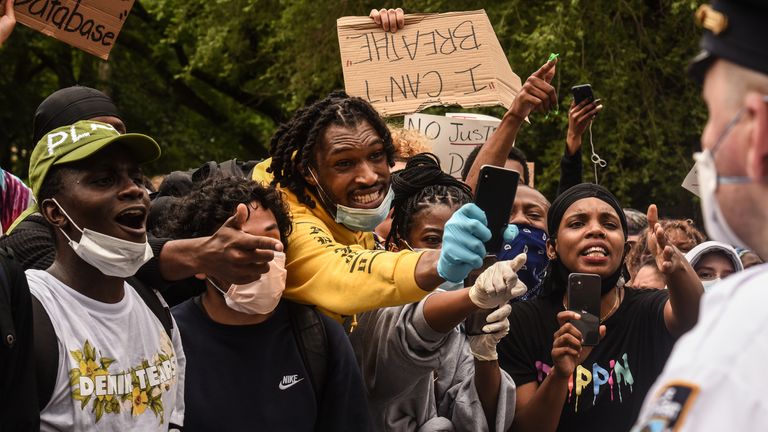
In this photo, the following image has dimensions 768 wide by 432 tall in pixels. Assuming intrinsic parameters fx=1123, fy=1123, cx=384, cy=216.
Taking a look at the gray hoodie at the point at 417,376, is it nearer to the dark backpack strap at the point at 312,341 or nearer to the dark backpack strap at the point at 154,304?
the dark backpack strap at the point at 312,341

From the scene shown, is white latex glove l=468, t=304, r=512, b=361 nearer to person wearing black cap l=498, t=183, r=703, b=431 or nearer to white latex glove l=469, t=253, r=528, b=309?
person wearing black cap l=498, t=183, r=703, b=431

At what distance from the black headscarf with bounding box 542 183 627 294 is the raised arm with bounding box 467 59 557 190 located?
462mm

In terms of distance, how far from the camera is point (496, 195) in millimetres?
3484

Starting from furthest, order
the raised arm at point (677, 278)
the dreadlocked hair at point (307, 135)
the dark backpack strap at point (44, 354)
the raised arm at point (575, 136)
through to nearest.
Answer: the raised arm at point (575, 136) → the raised arm at point (677, 278) → the dreadlocked hair at point (307, 135) → the dark backpack strap at point (44, 354)

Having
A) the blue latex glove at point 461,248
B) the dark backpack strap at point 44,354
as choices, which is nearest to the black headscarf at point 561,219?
the blue latex glove at point 461,248

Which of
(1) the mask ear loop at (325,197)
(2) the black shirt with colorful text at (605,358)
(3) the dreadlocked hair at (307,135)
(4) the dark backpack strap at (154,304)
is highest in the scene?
(3) the dreadlocked hair at (307,135)

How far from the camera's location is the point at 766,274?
5.44ft

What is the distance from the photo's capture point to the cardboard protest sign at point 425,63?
5.86 metres

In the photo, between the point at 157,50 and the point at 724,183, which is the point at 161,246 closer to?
the point at 724,183

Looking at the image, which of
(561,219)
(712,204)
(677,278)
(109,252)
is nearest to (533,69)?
(561,219)

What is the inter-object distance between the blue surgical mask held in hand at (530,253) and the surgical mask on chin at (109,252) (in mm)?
2431

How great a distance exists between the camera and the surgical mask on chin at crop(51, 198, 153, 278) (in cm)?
344

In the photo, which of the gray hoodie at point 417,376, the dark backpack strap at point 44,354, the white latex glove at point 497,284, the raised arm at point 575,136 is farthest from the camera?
the raised arm at point 575,136

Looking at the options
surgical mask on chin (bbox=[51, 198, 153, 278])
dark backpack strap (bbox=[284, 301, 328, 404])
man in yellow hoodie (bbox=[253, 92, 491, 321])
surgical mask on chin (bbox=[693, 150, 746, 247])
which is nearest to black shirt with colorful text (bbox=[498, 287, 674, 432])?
man in yellow hoodie (bbox=[253, 92, 491, 321])
